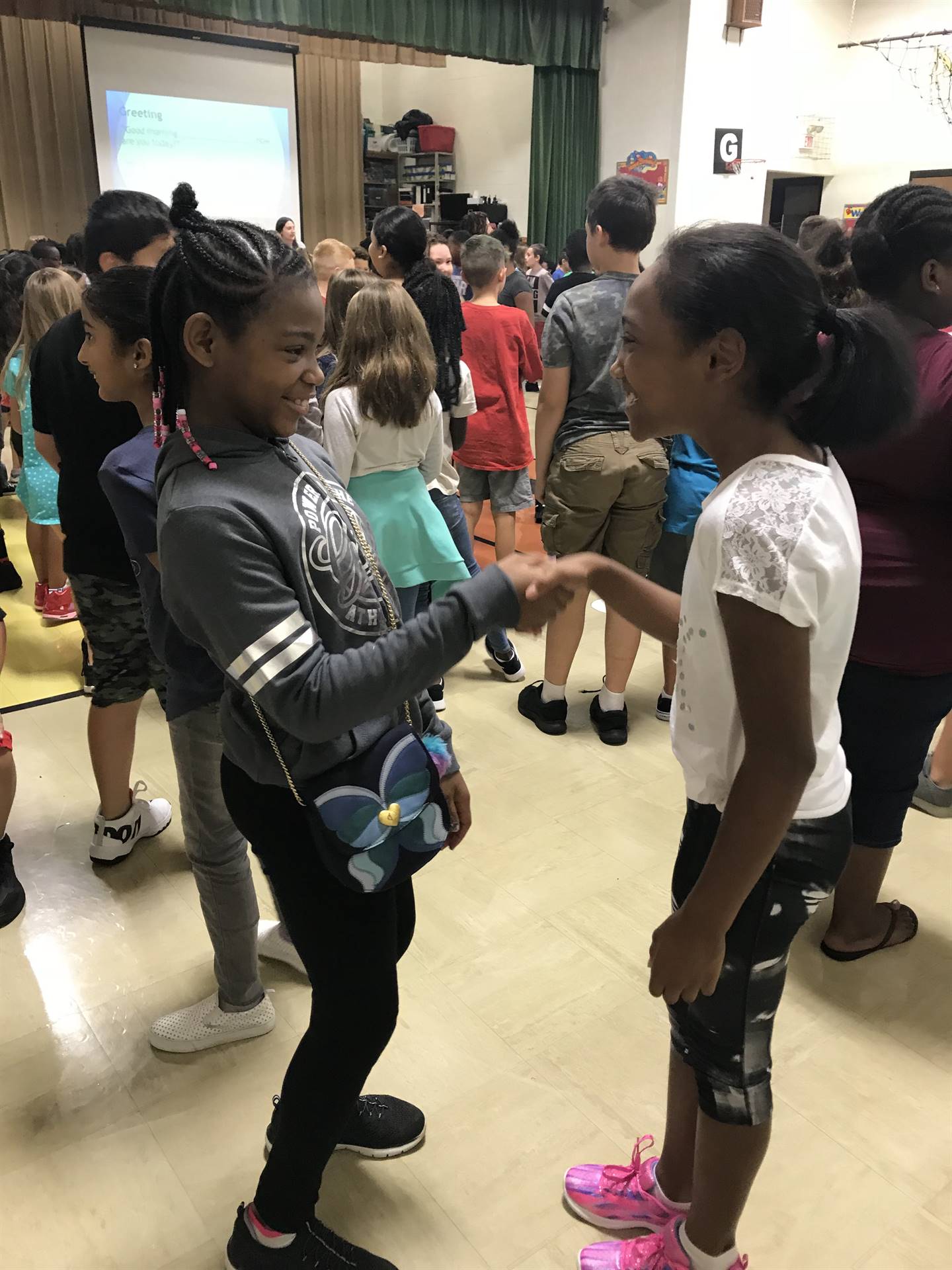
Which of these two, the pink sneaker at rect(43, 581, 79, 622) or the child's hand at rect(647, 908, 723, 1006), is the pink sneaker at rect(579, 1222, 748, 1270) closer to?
the child's hand at rect(647, 908, 723, 1006)

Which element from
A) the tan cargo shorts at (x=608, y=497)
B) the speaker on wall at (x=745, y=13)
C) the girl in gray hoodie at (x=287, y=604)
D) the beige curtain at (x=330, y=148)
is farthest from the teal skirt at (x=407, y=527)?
the beige curtain at (x=330, y=148)

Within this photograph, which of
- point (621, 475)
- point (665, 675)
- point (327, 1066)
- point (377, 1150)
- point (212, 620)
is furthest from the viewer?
point (665, 675)

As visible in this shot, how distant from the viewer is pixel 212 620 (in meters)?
1.00

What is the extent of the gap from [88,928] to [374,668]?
1.55 meters

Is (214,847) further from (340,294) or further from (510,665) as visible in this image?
(510,665)

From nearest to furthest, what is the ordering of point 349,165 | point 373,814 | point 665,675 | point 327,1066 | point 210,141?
point 373,814
point 327,1066
point 665,675
point 210,141
point 349,165

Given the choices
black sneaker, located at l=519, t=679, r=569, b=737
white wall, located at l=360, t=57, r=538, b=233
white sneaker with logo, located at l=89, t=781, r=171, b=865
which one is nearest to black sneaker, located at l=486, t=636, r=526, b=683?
black sneaker, located at l=519, t=679, r=569, b=737

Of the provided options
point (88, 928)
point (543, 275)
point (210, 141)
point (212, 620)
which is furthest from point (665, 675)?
point (210, 141)

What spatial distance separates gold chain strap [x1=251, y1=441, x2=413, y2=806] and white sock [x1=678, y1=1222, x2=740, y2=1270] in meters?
0.80

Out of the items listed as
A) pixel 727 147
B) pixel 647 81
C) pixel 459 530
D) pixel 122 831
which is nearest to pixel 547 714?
pixel 459 530

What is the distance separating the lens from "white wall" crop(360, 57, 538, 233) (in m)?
10.2

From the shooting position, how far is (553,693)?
314 centimetres

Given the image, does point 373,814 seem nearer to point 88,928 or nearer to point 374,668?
point 374,668

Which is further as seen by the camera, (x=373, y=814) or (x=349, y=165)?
(x=349, y=165)
